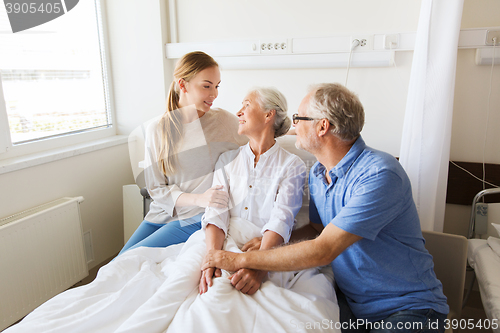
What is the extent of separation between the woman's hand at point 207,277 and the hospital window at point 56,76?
1583 mm

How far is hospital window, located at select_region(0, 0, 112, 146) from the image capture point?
2.04 m

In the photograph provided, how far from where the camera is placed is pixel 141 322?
40.8 inches

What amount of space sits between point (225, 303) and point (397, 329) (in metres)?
0.59

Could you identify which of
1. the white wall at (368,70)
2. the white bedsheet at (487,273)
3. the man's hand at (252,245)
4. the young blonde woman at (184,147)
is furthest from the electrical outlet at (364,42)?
the man's hand at (252,245)

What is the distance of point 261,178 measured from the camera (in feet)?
5.22

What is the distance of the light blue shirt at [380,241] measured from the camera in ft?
3.70

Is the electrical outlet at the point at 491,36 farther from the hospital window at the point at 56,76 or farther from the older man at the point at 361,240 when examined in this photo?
the hospital window at the point at 56,76

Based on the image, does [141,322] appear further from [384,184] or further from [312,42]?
[312,42]

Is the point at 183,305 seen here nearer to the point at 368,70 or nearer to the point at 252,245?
the point at 252,245

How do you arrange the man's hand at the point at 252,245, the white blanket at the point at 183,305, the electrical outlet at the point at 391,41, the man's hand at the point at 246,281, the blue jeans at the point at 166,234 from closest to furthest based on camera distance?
1. the white blanket at the point at 183,305
2. the man's hand at the point at 246,281
3. the man's hand at the point at 252,245
4. the blue jeans at the point at 166,234
5. the electrical outlet at the point at 391,41

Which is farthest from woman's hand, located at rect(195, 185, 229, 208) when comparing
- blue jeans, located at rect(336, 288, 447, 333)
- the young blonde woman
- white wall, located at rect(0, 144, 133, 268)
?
white wall, located at rect(0, 144, 133, 268)

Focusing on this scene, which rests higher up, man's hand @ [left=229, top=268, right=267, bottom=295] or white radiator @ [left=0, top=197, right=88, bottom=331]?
man's hand @ [left=229, top=268, right=267, bottom=295]

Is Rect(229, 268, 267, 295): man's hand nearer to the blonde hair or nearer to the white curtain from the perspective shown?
the blonde hair

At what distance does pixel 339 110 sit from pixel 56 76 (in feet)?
6.65
